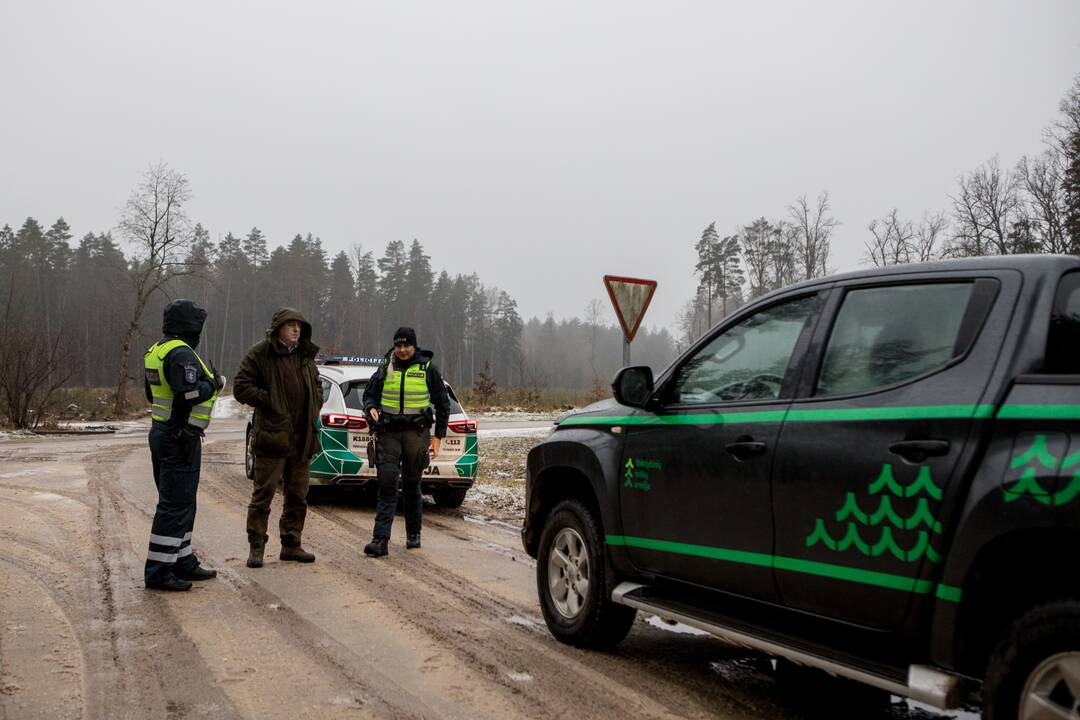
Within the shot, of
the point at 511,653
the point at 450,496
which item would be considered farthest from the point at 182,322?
the point at 450,496

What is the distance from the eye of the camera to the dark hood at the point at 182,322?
6098 mm

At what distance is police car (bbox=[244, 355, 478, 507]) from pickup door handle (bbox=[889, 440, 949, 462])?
21.6 feet

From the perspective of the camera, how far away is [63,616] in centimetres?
504

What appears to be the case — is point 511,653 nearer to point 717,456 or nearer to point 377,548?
Result: point 717,456

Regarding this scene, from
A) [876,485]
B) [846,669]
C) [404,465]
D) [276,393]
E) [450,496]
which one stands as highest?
[276,393]

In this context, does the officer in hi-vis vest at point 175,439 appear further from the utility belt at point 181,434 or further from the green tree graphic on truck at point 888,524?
the green tree graphic on truck at point 888,524

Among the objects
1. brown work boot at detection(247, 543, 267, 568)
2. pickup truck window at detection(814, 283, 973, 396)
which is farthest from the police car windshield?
pickup truck window at detection(814, 283, 973, 396)

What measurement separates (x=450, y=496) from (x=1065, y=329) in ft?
26.9

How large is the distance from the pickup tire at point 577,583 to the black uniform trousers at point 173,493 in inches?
107

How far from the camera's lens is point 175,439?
236 inches

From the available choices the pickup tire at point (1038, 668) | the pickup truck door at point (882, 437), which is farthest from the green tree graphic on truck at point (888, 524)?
the pickup tire at point (1038, 668)

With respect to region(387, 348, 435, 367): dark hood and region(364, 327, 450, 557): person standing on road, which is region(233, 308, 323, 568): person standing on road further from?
region(387, 348, 435, 367): dark hood

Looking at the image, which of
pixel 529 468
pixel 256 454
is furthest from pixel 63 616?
pixel 529 468

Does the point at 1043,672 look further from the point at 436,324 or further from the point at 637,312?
the point at 436,324
